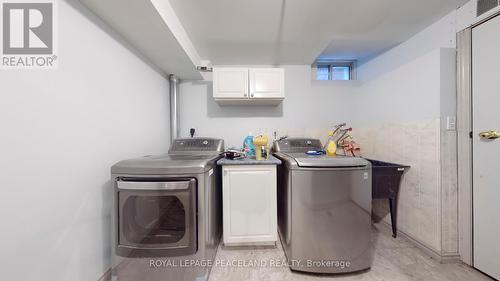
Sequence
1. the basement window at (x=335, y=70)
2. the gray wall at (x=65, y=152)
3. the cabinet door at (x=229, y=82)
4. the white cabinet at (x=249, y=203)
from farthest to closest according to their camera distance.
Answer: the basement window at (x=335, y=70) → the cabinet door at (x=229, y=82) → the white cabinet at (x=249, y=203) → the gray wall at (x=65, y=152)

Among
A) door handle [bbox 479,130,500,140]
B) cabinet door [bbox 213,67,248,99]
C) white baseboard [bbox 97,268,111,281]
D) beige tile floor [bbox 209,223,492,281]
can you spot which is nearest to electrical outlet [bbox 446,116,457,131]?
door handle [bbox 479,130,500,140]

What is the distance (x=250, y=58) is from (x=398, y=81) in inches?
69.0

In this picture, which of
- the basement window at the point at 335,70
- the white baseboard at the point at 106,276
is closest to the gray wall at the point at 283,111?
the basement window at the point at 335,70

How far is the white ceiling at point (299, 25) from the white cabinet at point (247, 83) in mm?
308

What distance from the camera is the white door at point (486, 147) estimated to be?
4.17 ft

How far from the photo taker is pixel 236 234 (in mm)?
1596

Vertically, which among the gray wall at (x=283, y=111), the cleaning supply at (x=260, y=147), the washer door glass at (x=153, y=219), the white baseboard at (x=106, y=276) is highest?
the gray wall at (x=283, y=111)

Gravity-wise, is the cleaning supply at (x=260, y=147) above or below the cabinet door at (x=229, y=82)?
below

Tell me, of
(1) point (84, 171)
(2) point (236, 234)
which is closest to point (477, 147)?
(2) point (236, 234)

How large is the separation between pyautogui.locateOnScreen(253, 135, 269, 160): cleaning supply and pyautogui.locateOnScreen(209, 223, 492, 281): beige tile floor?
2.97 ft

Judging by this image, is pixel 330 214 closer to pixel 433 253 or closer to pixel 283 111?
pixel 433 253

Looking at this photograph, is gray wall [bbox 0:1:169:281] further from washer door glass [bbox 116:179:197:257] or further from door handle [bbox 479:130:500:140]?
door handle [bbox 479:130:500:140]

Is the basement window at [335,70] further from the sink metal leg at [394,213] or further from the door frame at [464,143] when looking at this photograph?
the sink metal leg at [394,213]

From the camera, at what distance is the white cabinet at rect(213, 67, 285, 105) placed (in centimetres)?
209
